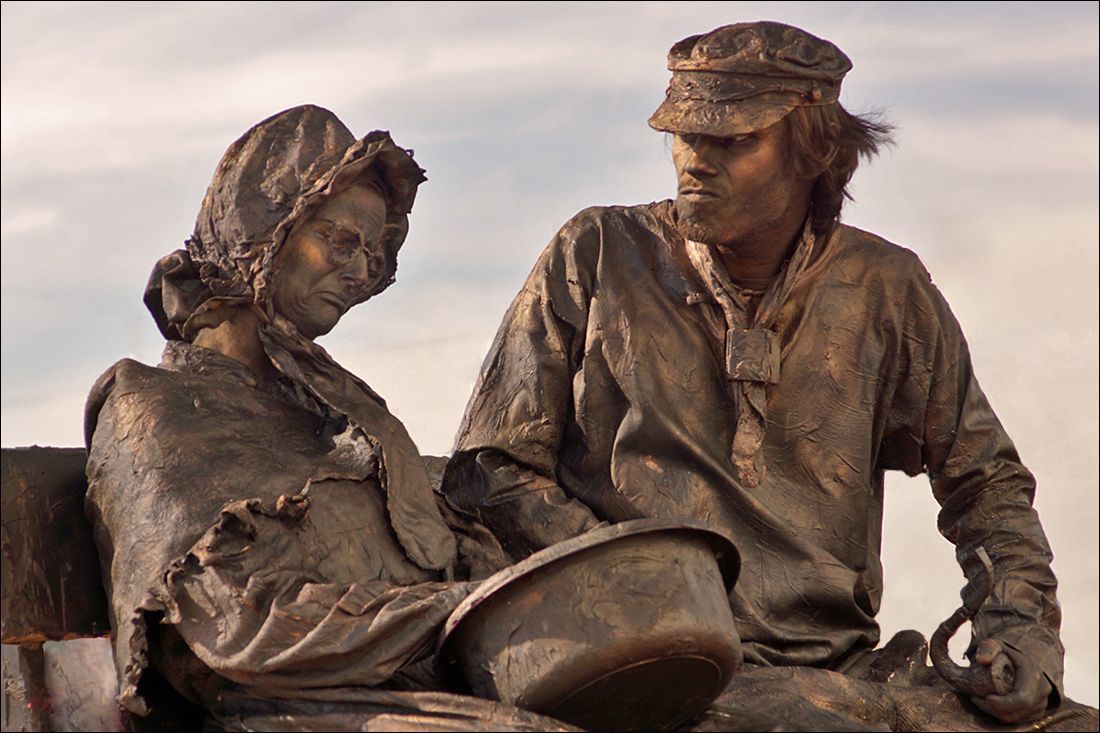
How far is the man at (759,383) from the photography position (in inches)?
357

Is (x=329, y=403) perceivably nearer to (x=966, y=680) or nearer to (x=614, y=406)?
(x=614, y=406)

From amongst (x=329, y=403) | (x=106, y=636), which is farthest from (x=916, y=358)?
(x=106, y=636)

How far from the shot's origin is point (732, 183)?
9047 millimetres

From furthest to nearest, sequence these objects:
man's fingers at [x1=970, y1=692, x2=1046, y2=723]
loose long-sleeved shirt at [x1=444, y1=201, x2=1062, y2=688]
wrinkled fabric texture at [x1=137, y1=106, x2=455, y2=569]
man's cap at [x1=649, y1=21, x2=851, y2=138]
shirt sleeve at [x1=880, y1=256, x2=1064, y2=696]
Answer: shirt sleeve at [x1=880, y1=256, x2=1064, y2=696] → loose long-sleeved shirt at [x1=444, y1=201, x2=1062, y2=688] → man's cap at [x1=649, y1=21, x2=851, y2=138] → wrinkled fabric texture at [x1=137, y1=106, x2=455, y2=569] → man's fingers at [x1=970, y1=692, x2=1046, y2=723]

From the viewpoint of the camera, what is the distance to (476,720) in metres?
8.02

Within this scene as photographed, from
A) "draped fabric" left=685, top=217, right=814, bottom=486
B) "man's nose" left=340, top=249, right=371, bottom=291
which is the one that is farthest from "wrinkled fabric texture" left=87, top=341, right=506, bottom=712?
"draped fabric" left=685, top=217, right=814, bottom=486

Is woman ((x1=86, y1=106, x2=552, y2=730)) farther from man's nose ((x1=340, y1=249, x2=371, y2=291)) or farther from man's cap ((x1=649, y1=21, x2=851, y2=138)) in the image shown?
man's cap ((x1=649, y1=21, x2=851, y2=138))

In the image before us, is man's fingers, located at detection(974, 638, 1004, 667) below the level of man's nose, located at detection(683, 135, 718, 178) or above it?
below

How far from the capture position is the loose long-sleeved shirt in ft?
29.9

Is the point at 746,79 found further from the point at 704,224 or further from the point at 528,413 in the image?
the point at 528,413

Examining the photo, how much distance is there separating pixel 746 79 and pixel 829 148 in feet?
0.97

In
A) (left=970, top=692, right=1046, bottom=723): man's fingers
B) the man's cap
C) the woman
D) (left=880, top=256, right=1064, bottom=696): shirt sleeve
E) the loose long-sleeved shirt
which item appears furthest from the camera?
(left=880, top=256, right=1064, bottom=696): shirt sleeve

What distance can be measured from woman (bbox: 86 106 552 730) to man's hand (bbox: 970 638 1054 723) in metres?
1.23

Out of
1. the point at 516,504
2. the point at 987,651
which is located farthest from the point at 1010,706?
the point at 516,504
